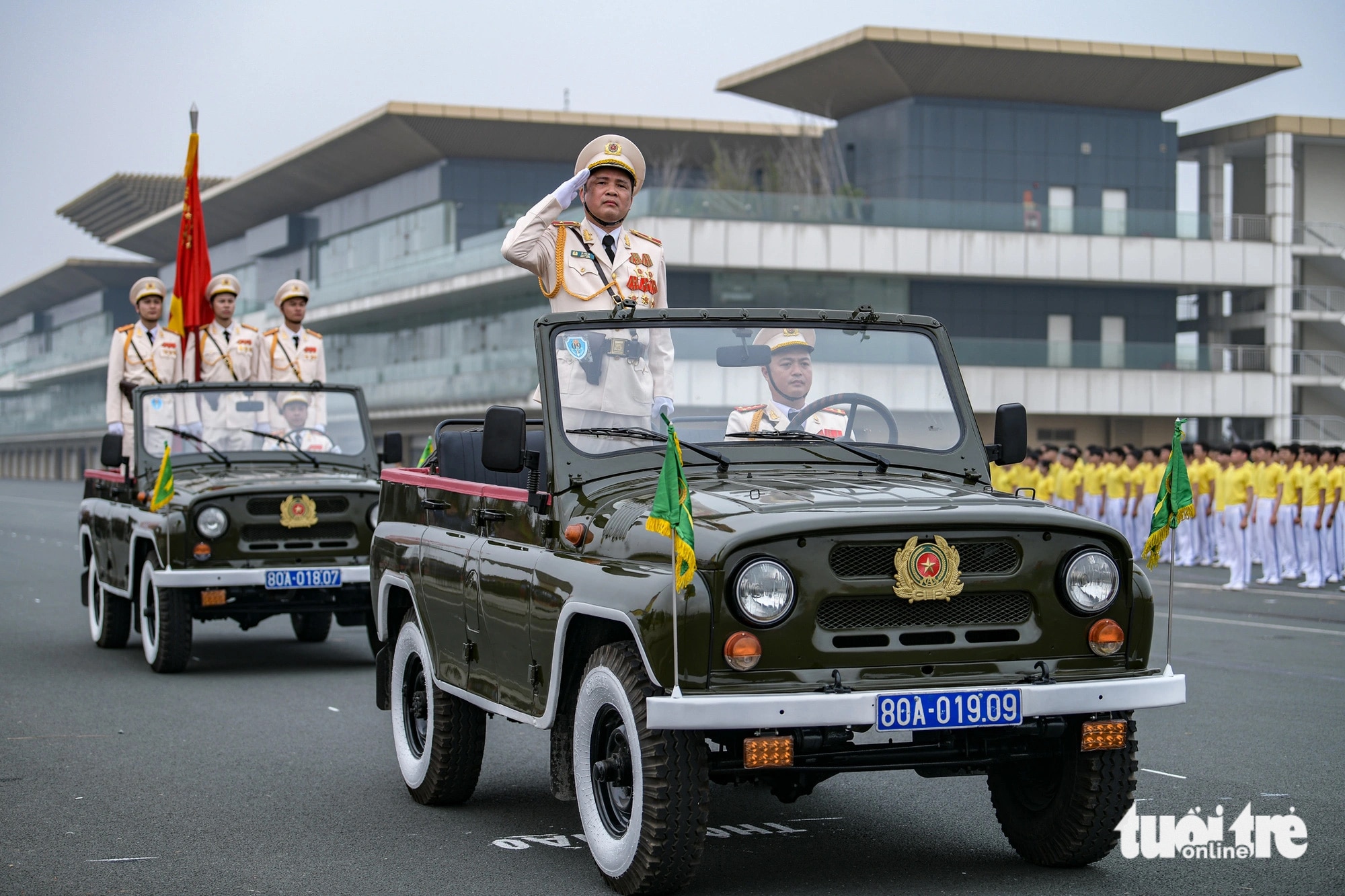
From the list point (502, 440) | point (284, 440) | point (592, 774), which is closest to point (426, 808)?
point (592, 774)

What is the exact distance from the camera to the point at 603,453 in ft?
21.7

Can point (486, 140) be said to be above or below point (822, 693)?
above

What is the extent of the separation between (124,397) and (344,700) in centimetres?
535

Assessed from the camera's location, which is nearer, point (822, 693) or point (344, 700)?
point (822, 693)

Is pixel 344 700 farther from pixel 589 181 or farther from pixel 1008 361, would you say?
pixel 1008 361

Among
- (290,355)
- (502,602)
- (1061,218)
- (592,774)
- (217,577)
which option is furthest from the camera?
(1061,218)

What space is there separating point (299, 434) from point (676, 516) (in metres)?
9.07

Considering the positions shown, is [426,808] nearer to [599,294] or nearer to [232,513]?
[599,294]

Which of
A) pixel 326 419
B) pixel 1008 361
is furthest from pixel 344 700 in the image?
pixel 1008 361

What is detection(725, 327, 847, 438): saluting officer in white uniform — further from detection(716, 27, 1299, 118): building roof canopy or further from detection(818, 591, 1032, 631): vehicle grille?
detection(716, 27, 1299, 118): building roof canopy

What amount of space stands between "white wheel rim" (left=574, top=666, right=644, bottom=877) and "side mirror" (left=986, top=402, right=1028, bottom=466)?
6.87 ft

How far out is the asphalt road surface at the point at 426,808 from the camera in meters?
6.17

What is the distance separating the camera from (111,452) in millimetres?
13641

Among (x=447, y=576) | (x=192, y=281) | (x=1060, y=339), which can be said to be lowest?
(x=447, y=576)
